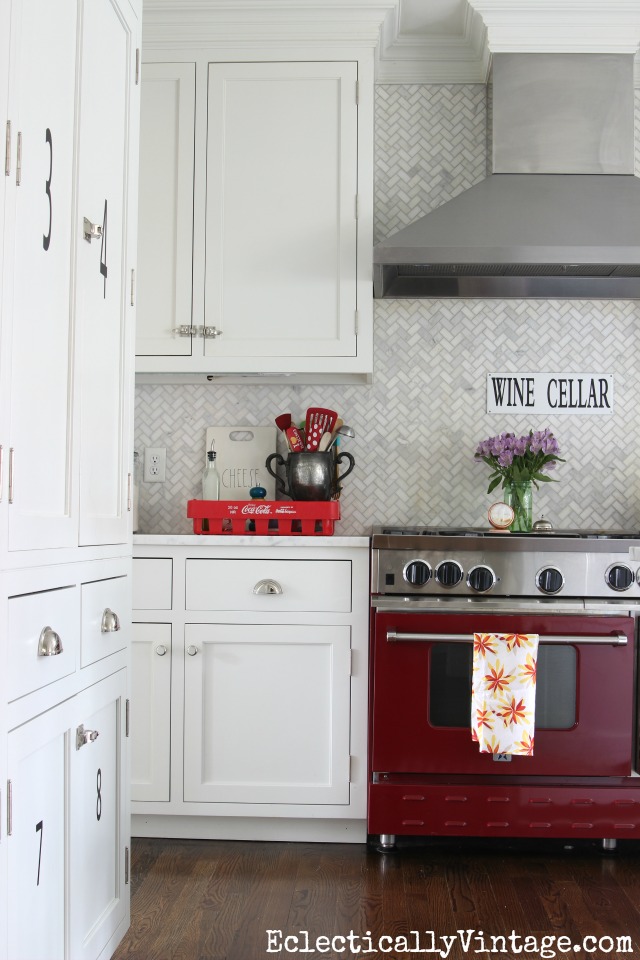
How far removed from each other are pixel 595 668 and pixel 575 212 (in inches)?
52.8

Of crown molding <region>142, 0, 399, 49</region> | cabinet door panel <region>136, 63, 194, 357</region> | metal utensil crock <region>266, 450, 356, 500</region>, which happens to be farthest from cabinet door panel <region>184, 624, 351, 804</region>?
crown molding <region>142, 0, 399, 49</region>

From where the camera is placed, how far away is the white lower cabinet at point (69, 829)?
123 centimetres

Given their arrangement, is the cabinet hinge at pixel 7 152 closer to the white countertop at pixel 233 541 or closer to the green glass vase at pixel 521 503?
the white countertop at pixel 233 541

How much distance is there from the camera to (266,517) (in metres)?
2.56

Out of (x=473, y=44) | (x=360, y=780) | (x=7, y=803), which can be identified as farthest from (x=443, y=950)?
(x=473, y=44)

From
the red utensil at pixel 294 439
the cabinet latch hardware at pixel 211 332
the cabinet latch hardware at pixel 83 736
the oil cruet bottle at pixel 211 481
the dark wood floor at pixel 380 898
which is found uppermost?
the cabinet latch hardware at pixel 211 332

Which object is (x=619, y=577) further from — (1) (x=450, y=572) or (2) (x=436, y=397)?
(2) (x=436, y=397)

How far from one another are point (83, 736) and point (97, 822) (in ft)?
0.66

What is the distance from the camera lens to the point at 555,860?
7.70 feet

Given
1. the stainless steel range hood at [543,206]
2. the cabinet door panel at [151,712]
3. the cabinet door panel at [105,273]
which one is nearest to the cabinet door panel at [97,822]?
the cabinet door panel at [105,273]

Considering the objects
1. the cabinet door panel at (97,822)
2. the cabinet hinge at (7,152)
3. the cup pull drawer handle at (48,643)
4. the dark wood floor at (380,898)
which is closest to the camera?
the cabinet hinge at (7,152)

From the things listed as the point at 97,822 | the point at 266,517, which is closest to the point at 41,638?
the point at 97,822

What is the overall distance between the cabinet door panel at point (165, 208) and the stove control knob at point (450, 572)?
1050 mm

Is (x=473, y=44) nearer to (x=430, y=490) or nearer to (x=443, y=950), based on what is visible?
(x=430, y=490)
